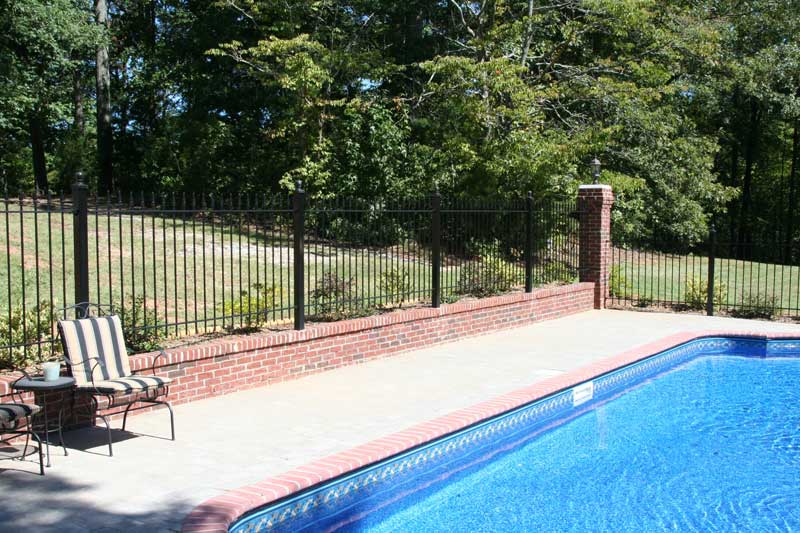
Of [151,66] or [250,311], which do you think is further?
[151,66]

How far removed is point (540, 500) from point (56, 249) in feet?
36.5

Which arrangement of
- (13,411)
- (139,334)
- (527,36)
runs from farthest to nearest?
(527,36) → (139,334) → (13,411)

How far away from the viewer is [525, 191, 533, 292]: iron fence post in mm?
13133

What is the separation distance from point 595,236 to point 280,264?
328 inches

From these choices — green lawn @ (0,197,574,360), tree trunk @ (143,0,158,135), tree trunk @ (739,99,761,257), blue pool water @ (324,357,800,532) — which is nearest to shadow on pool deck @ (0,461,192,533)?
blue pool water @ (324,357,800,532)

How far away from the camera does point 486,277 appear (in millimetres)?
12680

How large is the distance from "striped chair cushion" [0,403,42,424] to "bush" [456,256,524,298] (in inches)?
310

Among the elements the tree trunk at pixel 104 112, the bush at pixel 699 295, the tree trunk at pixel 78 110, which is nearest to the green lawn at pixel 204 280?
the bush at pixel 699 295

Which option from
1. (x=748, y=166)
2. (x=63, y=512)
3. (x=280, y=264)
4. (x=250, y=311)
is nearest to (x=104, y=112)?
(x=280, y=264)

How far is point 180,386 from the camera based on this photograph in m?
7.02

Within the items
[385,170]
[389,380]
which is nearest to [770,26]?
[385,170]

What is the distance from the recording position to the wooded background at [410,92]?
60.8 ft

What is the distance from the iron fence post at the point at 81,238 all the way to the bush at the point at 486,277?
6690mm

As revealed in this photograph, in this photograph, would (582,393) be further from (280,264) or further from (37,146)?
(37,146)
